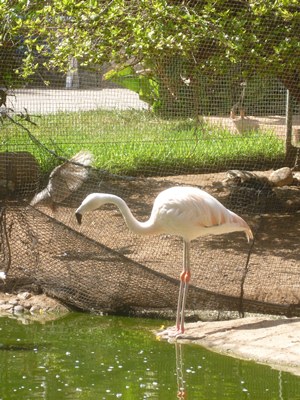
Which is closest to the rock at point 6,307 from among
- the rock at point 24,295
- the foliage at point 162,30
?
the rock at point 24,295

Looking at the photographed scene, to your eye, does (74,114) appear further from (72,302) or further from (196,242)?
(72,302)

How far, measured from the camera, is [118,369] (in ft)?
17.3

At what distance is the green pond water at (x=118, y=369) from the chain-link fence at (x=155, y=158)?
521mm

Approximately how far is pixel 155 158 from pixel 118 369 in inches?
210

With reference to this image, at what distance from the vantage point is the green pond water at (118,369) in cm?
485

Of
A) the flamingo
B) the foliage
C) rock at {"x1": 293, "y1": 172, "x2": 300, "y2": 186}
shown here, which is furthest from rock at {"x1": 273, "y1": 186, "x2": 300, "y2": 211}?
Answer: the flamingo

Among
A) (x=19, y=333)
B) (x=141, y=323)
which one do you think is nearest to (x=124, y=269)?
(x=141, y=323)

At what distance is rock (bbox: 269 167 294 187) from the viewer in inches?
388

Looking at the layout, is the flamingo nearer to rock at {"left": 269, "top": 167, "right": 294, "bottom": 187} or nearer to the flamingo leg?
the flamingo leg

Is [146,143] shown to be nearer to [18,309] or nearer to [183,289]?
[18,309]

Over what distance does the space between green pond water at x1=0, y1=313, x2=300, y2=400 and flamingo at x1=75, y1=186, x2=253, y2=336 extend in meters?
0.42

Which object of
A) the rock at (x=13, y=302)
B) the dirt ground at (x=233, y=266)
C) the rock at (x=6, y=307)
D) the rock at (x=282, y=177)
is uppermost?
the rock at (x=282, y=177)

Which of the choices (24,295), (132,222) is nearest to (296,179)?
(24,295)

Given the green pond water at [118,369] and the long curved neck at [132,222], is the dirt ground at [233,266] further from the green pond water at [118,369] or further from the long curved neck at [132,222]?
the long curved neck at [132,222]
